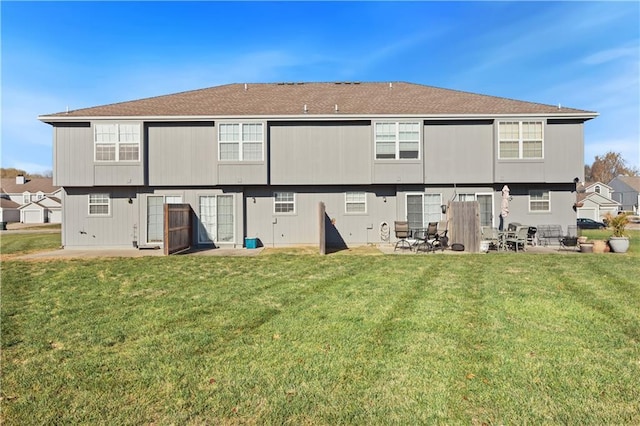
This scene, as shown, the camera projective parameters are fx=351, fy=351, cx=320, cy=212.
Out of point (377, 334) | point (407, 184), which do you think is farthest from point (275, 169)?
point (377, 334)

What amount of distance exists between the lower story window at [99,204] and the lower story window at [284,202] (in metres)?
7.75

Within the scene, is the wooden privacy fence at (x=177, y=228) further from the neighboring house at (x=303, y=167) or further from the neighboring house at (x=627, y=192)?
the neighboring house at (x=627, y=192)

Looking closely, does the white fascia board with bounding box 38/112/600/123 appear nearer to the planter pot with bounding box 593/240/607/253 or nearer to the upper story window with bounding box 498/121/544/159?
the upper story window with bounding box 498/121/544/159

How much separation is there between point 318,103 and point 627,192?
7064cm

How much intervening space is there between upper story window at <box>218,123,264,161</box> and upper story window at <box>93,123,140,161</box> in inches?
153

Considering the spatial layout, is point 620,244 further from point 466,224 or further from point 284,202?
point 284,202

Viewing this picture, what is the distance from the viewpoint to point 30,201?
56.6 meters

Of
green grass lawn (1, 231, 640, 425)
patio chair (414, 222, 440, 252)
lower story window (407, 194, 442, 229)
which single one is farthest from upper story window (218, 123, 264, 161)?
green grass lawn (1, 231, 640, 425)

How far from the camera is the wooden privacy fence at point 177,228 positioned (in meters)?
13.7

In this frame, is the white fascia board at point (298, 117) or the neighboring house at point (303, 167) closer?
the white fascia board at point (298, 117)

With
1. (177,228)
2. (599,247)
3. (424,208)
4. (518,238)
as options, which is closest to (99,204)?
(177,228)

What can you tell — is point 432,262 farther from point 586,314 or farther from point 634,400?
point 634,400

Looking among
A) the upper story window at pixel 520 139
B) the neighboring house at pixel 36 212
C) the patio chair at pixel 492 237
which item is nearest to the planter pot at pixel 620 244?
the patio chair at pixel 492 237

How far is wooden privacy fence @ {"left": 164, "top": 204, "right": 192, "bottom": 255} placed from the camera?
13.7 metres
